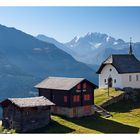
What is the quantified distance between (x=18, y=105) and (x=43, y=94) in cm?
1201

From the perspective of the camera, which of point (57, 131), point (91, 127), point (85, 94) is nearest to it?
point (57, 131)

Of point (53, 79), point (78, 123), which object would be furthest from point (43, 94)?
point (78, 123)

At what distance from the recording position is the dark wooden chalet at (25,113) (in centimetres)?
4900

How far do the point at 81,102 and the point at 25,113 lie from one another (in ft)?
36.4

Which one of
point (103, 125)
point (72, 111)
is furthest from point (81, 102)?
point (103, 125)

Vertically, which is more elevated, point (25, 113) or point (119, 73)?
point (119, 73)

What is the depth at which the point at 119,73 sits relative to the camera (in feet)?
234

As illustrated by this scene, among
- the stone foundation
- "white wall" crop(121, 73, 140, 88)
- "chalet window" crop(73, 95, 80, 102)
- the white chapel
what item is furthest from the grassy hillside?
the white chapel

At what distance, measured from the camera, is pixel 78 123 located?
52875 millimetres

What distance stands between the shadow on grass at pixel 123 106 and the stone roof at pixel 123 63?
6.68 m

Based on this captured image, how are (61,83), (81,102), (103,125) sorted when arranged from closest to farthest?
(103,125) → (81,102) → (61,83)

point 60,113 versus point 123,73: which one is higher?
point 123,73

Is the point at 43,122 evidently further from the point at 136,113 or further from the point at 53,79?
the point at 136,113

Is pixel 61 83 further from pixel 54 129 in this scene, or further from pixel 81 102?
pixel 54 129
